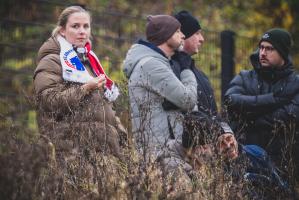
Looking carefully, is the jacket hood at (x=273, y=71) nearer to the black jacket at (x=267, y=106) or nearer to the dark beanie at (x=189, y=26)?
the black jacket at (x=267, y=106)

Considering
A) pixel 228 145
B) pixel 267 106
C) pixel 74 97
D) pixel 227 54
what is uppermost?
pixel 227 54

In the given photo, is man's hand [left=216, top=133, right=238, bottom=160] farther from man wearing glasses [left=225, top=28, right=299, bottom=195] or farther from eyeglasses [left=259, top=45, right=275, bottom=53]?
eyeglasses [left=259, top=45, right=275, bottom=53]

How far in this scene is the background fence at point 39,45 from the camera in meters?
10.4

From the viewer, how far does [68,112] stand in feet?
23.0

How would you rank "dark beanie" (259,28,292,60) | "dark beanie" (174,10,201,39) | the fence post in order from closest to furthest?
"dark beanie" (174,10,201,39) < "dark beanie" (259,28,292,60) < the fence post

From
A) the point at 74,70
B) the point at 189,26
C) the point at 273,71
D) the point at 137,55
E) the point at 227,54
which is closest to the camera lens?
the point at 74,70

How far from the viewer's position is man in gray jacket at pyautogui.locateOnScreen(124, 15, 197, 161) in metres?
7.14

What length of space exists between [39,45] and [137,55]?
10.4 ft

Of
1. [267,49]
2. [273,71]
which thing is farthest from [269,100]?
[267,49]

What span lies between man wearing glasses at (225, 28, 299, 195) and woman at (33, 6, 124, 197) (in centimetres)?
122

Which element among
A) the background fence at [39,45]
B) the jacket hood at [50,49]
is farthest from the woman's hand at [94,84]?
the background fence at [39,45]

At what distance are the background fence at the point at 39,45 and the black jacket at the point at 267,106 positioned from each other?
2.51 metres

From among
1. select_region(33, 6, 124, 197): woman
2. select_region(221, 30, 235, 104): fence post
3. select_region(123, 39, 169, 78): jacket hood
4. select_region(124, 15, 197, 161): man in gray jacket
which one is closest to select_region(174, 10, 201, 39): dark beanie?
select_region(124, 15, 197, 161): man in gray jacket

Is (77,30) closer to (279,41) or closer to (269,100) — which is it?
(269,100)
